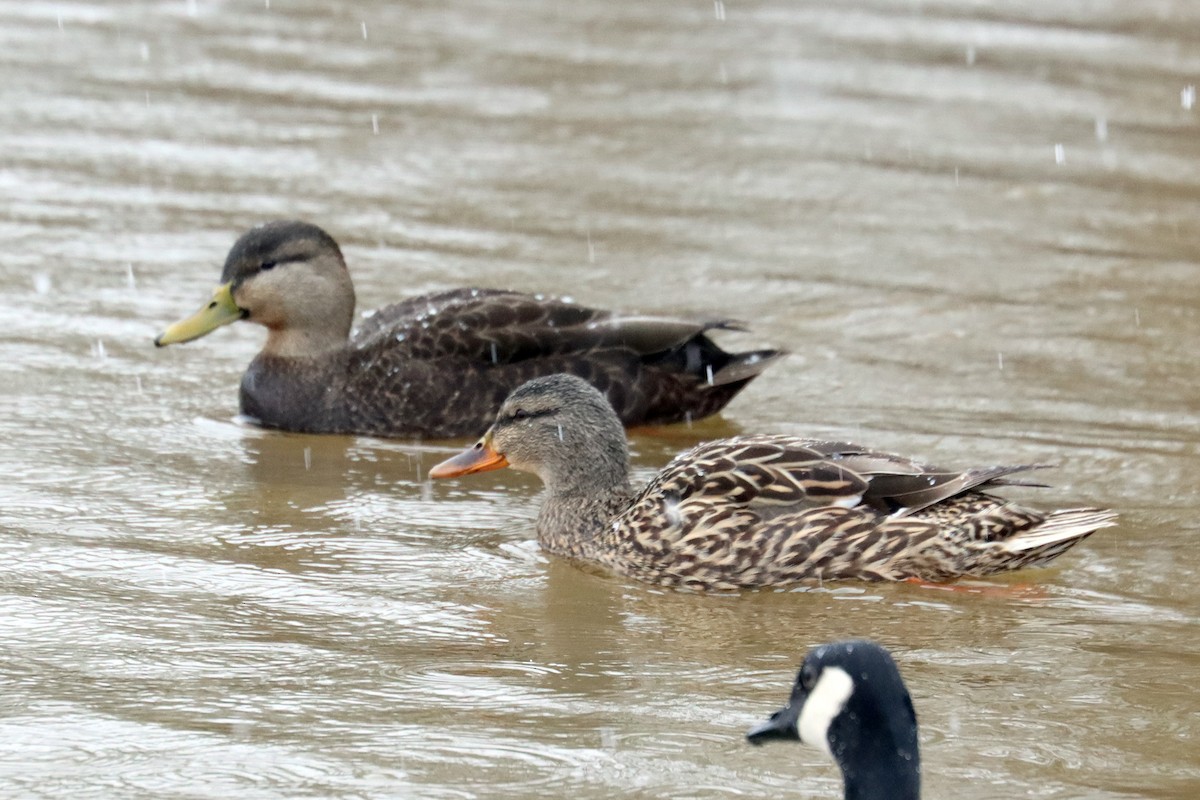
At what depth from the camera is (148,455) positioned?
8.61 meters

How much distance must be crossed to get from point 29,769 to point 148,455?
3121mm

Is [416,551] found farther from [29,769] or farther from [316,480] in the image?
[29,769]

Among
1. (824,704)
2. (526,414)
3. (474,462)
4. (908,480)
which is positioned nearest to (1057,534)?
(908,480)

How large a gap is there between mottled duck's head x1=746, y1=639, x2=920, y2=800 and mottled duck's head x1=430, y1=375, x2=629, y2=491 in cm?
329

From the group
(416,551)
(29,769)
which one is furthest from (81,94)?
(29,769)

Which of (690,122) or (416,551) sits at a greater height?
(690,122)

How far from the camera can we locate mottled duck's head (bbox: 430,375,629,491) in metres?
7.94

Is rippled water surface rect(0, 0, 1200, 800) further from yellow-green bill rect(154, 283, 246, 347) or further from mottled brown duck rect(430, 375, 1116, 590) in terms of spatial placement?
yellow-green bill rect(154, 283, 246, 347)

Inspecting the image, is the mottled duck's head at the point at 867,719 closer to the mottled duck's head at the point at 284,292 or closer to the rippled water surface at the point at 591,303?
the rippled water surface at the point at 591,303

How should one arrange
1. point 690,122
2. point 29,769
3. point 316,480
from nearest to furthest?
point 29,769
point 316,480
point 690,122

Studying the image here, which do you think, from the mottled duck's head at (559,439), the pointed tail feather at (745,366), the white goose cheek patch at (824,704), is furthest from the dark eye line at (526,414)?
the white goose cheek patch at (824,704)

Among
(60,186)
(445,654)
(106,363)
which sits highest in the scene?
(60,186)

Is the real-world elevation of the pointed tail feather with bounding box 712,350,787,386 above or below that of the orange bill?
above

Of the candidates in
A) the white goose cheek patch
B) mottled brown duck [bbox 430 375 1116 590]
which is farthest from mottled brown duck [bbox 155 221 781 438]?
the white goose cheek patch
